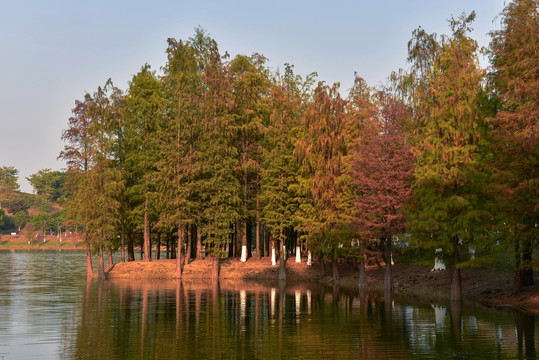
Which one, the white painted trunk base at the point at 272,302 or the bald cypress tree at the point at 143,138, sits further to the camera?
the bald cypress tree at the point at 143,138

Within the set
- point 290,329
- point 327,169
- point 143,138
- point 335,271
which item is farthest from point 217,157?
point 290,329

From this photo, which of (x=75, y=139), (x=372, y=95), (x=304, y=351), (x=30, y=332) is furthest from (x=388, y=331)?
(x=75, y=139)

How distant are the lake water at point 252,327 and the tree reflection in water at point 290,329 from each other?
0.05 m

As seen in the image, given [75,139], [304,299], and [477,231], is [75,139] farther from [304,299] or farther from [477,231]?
[477,231]

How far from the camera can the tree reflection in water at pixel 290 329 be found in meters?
21.6

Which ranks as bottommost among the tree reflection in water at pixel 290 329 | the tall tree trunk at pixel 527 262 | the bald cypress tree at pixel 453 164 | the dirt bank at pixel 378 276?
the tree reflection in water at pixel 290 329

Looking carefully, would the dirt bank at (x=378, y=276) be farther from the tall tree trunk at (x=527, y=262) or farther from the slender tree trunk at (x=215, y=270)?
the slender tree trunk at (x=215, y=270)

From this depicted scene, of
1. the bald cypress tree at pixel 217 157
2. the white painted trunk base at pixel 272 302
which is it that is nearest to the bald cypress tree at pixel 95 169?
the bald cypress tree at pixel 217 157

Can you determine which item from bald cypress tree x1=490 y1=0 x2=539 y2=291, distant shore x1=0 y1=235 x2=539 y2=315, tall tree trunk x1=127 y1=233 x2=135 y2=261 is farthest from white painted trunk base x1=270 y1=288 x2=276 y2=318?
tall tree trunk x1=127 y1=233 x2=135 y2=261

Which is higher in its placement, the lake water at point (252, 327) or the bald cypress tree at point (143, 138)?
the bald cypress tree at point (143, 138)

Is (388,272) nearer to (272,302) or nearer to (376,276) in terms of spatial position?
(376,276)

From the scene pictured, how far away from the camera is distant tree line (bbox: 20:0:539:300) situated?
35531 millimetres

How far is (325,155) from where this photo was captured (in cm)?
5431

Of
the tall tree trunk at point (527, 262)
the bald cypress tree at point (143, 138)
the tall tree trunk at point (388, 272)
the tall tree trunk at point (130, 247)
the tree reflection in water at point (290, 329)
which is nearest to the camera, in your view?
the tree reflection in water at point (290, 329)
